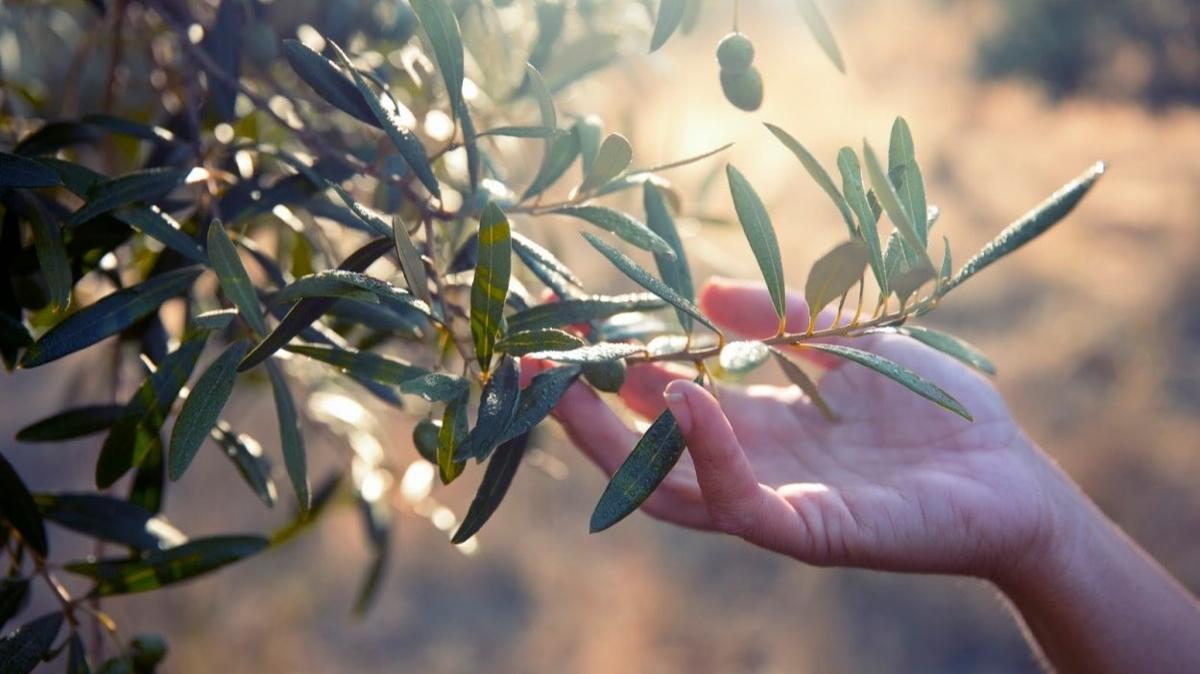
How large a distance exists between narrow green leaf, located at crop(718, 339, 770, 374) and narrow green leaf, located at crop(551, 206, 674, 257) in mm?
121

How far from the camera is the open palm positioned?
725mm

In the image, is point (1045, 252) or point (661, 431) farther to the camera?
point (1045, 252)

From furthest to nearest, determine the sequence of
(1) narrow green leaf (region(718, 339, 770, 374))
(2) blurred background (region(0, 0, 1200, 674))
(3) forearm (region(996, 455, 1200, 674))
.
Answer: (2) blurred background (region(0, 0, 1200, 674)) → (3) forearm (region(996, 455, 1200, 674)) → (1) narrow green leaf (region(718, 339, 770, 374))

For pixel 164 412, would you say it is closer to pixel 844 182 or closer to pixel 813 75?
pixel 844 182

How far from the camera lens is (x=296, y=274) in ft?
3.39

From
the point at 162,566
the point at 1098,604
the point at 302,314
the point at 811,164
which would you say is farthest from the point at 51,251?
the point at 1098,604

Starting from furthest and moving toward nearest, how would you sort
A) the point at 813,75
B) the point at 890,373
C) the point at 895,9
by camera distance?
1. the point at 895,9
2. the point at 813,75
3. the point at 890,373

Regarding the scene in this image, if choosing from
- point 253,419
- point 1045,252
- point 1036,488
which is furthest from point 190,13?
point 1045,252

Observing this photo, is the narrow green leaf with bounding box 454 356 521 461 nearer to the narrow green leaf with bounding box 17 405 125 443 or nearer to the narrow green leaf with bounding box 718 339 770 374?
the narrow green leaf with bounding box 718 339 770 374

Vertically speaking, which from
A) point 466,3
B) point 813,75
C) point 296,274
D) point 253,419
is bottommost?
point 253,419

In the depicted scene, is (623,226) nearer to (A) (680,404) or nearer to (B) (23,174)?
(A) (680,404)

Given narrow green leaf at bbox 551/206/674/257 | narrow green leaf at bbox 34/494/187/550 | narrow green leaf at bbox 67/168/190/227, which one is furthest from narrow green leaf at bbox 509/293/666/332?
narrow green leaf at bbox 34/494/187/550

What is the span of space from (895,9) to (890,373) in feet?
29.6

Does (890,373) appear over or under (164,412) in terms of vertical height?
over
